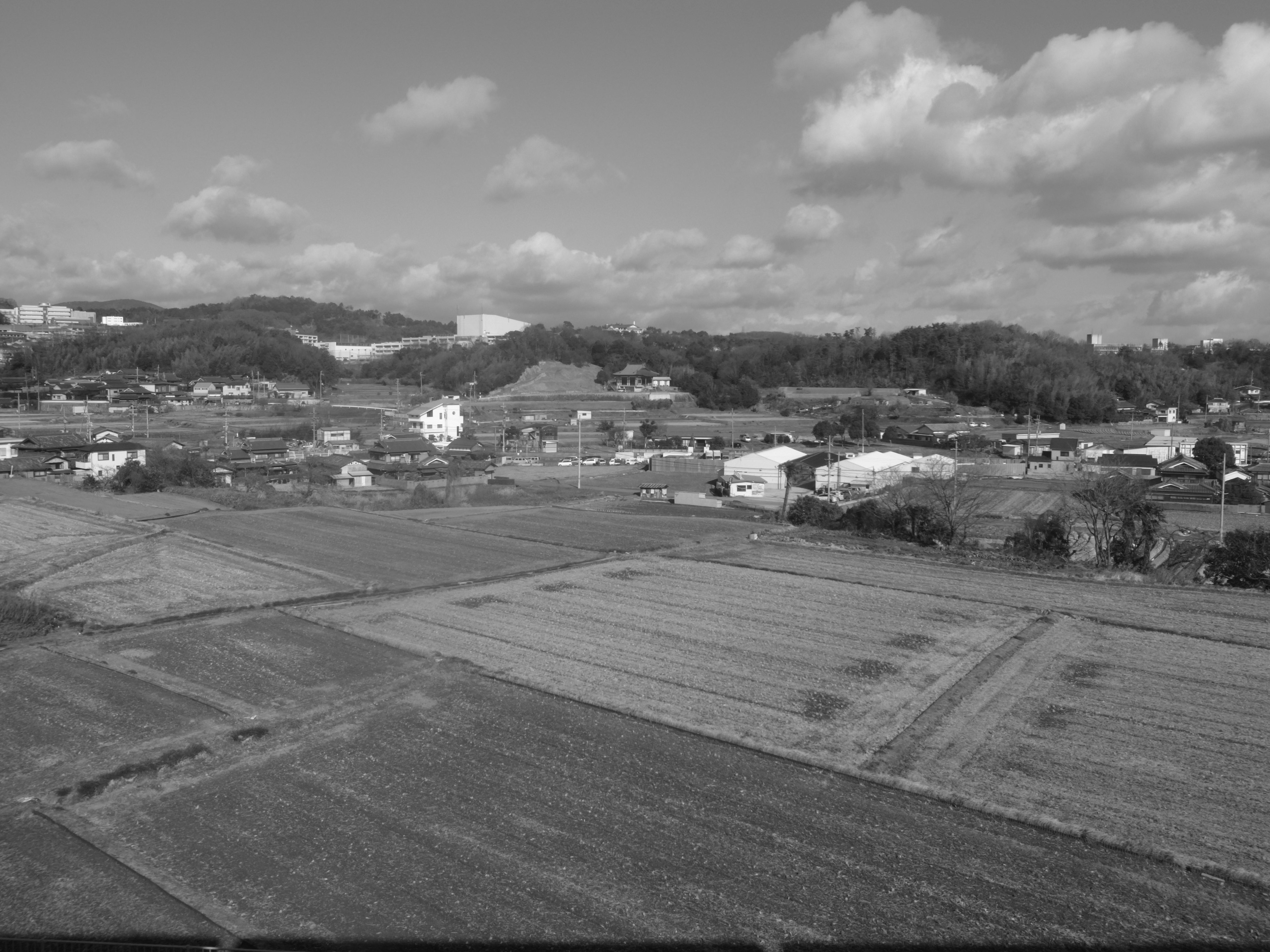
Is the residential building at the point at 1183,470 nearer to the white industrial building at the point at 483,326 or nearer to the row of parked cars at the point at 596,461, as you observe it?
the row of parked cars at the point at 596,461

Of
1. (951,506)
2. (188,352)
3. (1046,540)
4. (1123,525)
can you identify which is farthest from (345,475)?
(188,352)

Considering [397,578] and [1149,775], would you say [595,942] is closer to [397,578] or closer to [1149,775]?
[1149,775]

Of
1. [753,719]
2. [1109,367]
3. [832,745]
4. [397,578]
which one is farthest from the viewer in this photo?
[1109,367]

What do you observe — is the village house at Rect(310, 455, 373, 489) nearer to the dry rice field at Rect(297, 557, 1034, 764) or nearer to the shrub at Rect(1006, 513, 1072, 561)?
the dry rice field at Rect(297, 557, 1034, 764)

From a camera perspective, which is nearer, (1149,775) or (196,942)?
(196,942)

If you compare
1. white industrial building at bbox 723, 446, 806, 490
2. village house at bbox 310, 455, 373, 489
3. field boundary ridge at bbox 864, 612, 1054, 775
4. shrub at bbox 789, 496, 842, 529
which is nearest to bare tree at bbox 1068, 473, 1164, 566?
field boundary ridge at bbox 864, 612, 1054, 775

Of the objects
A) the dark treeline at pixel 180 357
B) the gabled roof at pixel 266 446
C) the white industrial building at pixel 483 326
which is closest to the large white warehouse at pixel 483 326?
the white industrial building at pixel 483 326

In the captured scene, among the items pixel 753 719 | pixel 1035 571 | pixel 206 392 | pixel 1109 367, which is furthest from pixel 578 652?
pixel 1109 367
